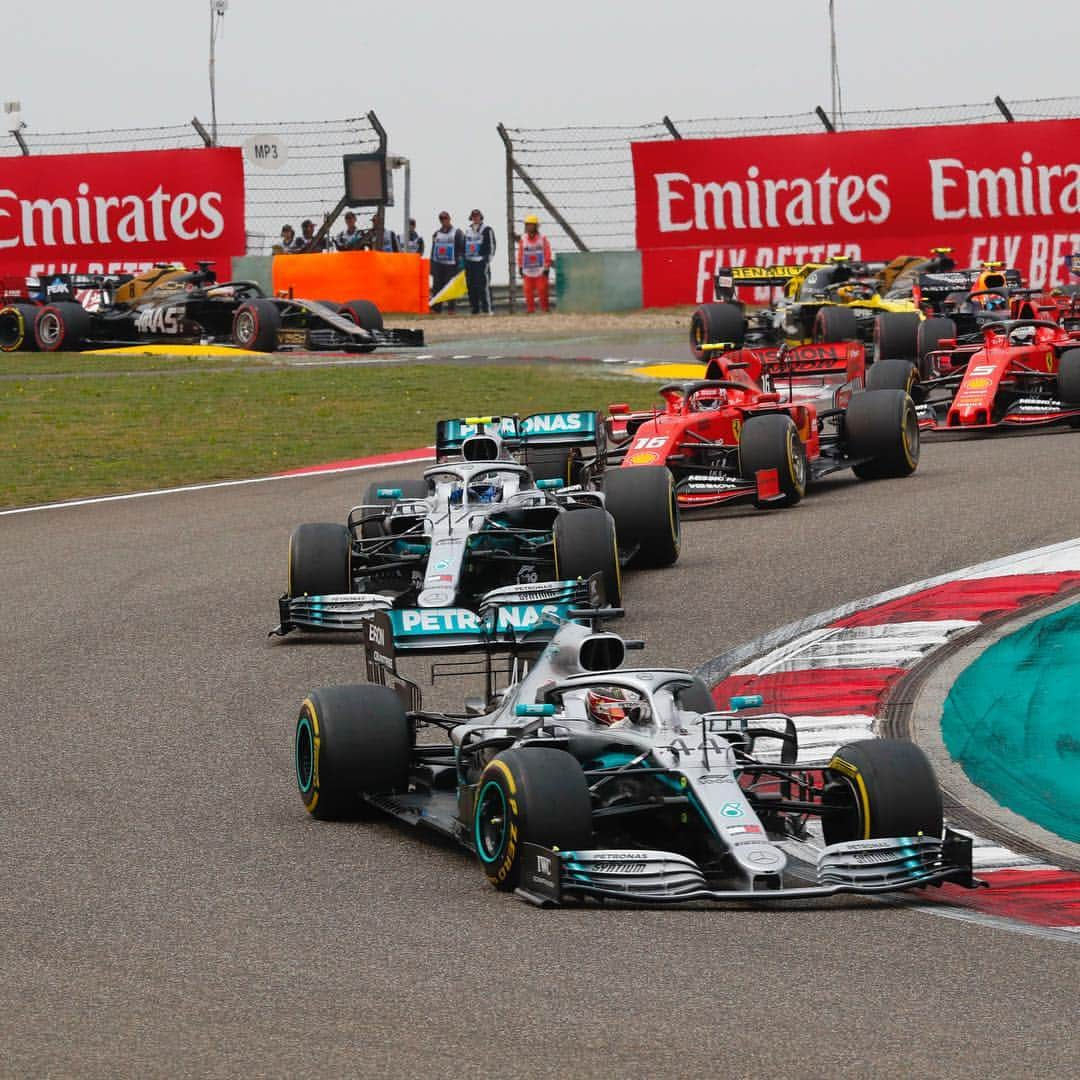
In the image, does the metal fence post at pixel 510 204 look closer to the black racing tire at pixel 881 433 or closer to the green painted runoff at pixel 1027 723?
the black racing tire at pixel 881 433

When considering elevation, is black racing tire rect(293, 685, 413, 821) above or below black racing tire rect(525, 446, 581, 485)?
below

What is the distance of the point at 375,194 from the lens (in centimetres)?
3625

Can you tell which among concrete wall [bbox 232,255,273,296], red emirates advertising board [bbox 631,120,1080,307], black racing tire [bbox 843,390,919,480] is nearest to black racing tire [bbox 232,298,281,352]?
concrete wall [bbox 232,255,273,296]

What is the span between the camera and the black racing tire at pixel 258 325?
3188cm

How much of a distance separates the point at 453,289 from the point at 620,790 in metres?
30.8

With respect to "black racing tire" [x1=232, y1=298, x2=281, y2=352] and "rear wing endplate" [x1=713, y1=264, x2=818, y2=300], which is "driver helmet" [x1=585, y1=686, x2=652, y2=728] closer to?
"rear wing endplate" [x1=713, y1=264, x2=818, y2=300]

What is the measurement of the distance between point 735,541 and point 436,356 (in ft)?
55.8

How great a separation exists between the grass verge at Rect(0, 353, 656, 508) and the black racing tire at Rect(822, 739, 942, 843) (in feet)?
41.2

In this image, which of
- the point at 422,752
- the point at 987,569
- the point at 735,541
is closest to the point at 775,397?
the point at 735,541

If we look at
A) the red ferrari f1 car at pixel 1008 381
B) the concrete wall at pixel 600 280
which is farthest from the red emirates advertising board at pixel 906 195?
the red ferrari f1 car at pixel 1008 381

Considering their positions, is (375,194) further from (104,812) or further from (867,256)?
(104,812)

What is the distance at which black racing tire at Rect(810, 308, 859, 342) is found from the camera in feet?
84.5

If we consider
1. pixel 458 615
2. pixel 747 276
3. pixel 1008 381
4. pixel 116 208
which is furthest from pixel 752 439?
pixel 116 208

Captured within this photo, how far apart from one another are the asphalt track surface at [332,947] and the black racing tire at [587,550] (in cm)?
39
